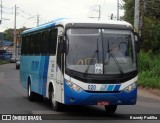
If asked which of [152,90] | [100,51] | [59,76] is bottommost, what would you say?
[152,90]

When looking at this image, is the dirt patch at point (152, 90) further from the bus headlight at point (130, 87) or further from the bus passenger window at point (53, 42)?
the bus headlight at point (130, 87)

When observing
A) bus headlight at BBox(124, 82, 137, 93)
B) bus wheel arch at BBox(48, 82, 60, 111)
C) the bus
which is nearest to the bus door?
the bus

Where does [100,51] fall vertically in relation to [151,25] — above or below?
below

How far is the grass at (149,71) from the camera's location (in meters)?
31.0

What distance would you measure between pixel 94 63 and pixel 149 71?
2011cm

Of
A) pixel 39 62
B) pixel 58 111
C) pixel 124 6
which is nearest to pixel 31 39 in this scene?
pixel 39 62

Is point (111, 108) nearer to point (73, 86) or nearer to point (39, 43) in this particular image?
point (73, 86)

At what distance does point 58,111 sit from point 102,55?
2.63 m

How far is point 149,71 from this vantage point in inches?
1391

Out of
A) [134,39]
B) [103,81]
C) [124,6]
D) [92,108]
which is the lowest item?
[92,108]

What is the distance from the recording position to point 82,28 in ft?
53.0

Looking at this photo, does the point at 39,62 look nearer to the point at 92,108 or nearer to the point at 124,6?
the point at 92,108

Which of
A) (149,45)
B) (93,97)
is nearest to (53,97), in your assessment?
(93,97)

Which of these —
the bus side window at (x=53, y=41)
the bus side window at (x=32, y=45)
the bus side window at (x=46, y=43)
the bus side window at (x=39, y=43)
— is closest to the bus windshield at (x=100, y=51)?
the bus side window at (x=53, y=41)
